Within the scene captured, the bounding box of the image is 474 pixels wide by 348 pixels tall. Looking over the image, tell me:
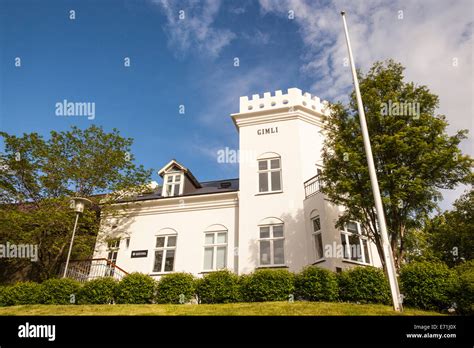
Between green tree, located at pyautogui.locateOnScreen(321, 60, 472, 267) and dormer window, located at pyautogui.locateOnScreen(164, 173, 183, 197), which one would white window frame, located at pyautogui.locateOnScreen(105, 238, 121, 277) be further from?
green tree, located at pyautogui.locateOnScreen(321, 60, 472, 267)

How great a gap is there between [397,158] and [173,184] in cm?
1454

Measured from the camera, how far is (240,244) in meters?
18.1

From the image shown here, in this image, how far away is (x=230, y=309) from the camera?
11531mm

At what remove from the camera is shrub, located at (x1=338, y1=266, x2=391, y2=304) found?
1198cm

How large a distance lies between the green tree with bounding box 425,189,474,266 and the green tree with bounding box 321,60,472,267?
1315cm

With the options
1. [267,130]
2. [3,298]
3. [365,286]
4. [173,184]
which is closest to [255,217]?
[267,130]

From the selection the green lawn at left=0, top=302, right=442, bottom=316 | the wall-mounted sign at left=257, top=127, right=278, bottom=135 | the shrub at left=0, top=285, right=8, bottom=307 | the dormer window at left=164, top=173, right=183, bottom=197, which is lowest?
the green lawn at left=0, top=302, right=442, bottom=316

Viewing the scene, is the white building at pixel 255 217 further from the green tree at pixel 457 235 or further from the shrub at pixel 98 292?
the green tree at pixel 457 235

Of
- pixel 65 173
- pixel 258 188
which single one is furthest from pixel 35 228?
pixel 258 188

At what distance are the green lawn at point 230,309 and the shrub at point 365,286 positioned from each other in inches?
31.3

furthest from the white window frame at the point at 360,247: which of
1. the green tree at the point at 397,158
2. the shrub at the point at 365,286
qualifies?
the shrub at the point at 365,286

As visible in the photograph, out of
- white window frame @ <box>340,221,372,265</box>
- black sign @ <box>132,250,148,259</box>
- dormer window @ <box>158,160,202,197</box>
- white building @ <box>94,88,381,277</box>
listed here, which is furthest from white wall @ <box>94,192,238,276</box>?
white window frame @ <box>340,221,372,265</box>

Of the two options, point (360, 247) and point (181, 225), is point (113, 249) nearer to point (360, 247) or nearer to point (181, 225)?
point (181, 225)
